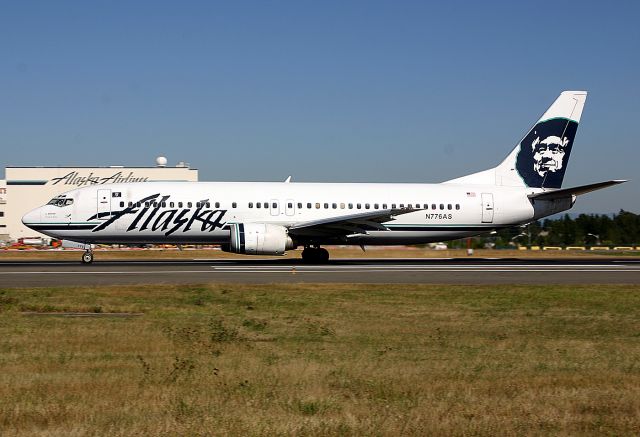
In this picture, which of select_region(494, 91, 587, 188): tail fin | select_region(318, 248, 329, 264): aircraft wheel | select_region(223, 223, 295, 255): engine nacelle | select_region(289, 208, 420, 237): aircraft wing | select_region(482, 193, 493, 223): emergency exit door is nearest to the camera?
select_region(223, 223, 295, 255): engine nacelle

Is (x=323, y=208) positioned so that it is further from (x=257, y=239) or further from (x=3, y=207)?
(x=3, y=207)

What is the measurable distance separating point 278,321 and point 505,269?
20.4 m

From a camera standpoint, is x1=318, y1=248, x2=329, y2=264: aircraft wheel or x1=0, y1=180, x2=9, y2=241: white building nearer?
x1=318, y1=248, x2=329, y2=264: aircraft wheel

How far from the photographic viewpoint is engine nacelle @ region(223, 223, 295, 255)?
118 feet

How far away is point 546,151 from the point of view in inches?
1692

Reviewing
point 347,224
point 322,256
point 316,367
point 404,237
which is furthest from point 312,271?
point 316,367

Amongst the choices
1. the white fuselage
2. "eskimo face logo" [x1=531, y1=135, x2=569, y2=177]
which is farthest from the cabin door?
"eskimo face logo" [x1=531, y1=135, x2=569, y2=177]

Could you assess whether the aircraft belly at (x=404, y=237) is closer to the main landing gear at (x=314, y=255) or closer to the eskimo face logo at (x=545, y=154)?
the main landing gear at (x=314, y=255)

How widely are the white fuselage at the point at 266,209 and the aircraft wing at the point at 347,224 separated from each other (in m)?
0.52

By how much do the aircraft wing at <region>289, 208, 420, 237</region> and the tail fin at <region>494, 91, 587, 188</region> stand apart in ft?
25.6

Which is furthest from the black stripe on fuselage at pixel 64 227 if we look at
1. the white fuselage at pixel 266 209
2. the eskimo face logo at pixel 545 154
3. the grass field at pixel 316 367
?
the eskimo face logo at pixel 545 154

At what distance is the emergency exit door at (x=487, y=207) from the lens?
41.8m

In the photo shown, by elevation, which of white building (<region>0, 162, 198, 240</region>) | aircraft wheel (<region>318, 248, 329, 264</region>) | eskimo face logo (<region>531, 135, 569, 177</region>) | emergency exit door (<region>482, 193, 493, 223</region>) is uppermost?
white building (<region>0, 162, 198, 240</region>)

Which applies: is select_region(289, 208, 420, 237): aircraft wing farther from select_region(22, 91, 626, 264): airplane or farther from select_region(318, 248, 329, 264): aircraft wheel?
select_region(318, 248, 329, 264): aircraft wheel
